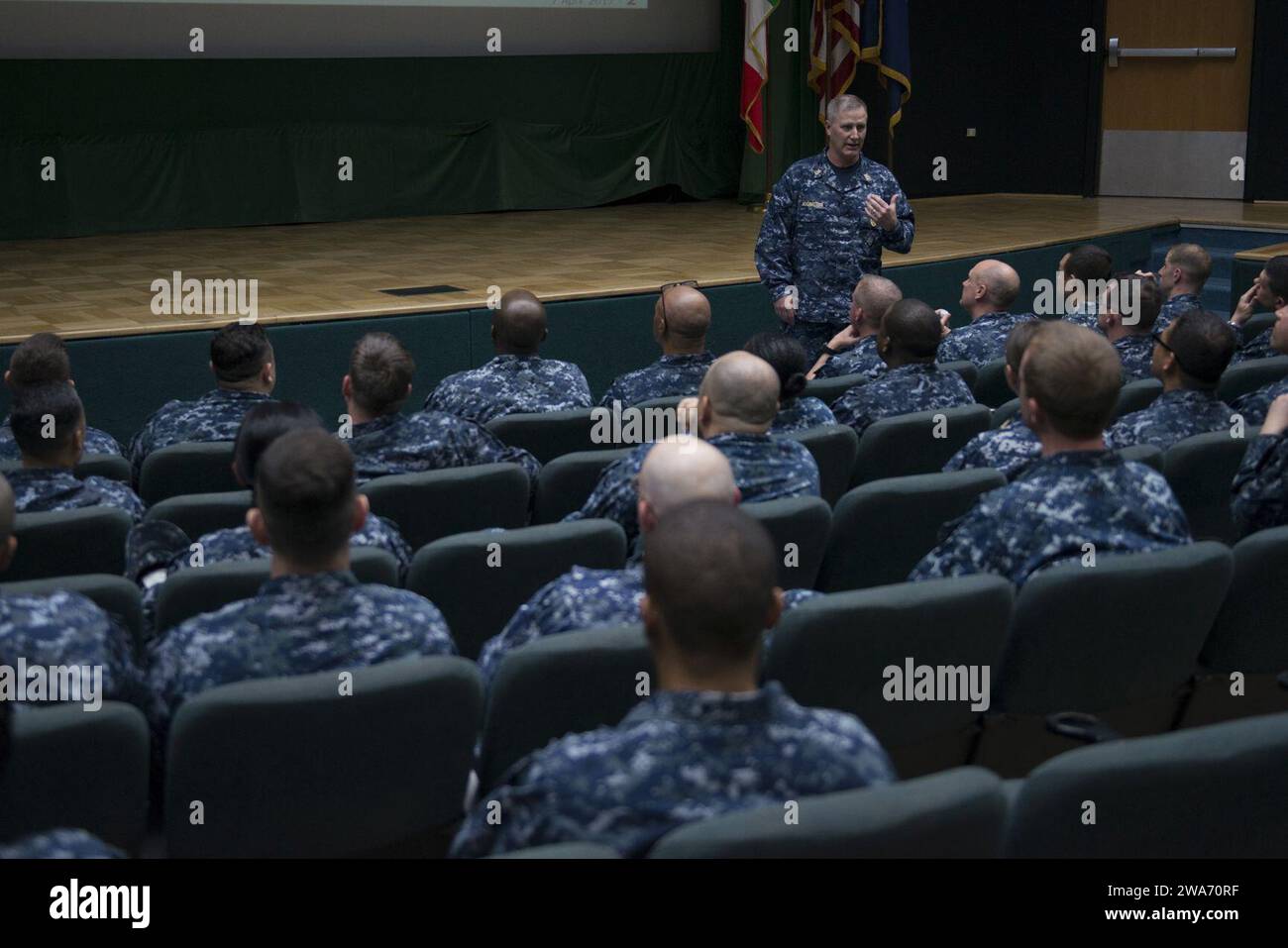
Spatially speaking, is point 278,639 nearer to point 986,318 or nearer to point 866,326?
point 866,326

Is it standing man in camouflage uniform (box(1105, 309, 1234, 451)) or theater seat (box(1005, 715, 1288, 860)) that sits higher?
standing man in camouflage uniform (box(1105, 309, 1234, 451))

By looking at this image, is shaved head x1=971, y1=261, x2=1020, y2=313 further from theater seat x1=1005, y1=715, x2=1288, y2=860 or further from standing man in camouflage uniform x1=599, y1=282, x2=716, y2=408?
theater seat x1=1005, y1=715, x2=1288, y2=860

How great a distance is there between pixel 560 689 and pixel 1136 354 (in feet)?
11.2

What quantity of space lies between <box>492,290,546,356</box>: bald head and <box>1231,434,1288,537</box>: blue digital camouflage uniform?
7.22 ft

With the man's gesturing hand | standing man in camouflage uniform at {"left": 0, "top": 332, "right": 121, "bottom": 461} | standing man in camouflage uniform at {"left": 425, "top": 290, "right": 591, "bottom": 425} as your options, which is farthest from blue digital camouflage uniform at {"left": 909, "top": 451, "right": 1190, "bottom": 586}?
the man's gesturing hand

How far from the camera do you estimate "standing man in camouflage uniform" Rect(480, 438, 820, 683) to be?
7.57ft

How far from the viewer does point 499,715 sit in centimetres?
219

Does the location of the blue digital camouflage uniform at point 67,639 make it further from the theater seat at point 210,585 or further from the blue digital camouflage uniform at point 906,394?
the blue digital camouflage uniform at point 906,394

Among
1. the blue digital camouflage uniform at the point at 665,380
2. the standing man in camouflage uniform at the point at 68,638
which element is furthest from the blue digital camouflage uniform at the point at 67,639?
the blue digital camouflage uniform at the point at 665,380

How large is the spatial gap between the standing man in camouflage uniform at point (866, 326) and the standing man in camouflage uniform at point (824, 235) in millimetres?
849

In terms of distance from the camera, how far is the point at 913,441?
4.00 meters

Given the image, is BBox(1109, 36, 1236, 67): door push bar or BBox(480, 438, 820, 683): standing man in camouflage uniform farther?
BBox(1109, 36, 1236, 67): door push bar

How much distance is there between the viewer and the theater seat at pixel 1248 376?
4.43 metres
